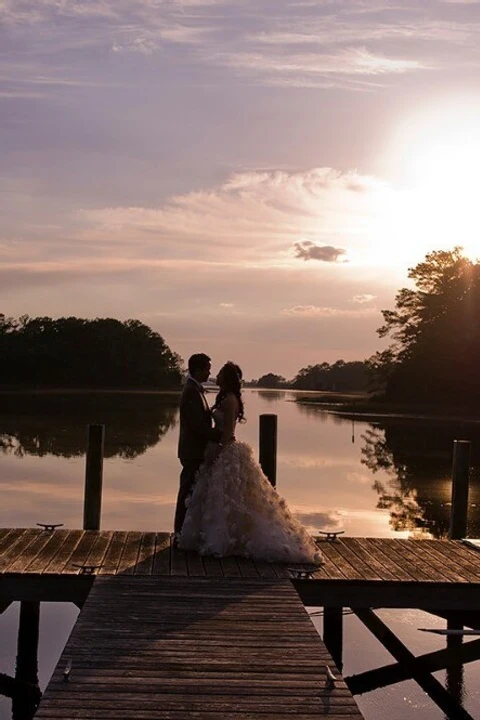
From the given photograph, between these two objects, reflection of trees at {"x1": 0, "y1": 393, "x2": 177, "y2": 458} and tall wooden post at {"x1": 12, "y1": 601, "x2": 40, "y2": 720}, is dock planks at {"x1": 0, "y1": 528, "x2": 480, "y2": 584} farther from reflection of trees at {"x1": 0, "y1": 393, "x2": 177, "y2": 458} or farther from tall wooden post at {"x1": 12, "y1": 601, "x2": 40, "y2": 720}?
reflection of trees at {"x1": 0, "y1": 393, "x2": 177, "y2": 458}

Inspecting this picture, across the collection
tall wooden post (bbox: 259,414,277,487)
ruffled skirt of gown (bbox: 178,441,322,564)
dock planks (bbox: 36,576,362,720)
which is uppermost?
tall wooden post (bbox: 259,414,277,487)

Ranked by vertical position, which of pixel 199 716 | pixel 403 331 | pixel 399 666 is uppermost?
pixel 403 331

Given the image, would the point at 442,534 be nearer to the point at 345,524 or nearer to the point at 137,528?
the point at 345,524

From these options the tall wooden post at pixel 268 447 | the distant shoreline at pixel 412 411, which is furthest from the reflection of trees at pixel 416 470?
the distant shoreline at pixel 412 411

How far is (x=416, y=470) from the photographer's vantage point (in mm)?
33094

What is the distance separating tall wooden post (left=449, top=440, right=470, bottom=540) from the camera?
13523mm

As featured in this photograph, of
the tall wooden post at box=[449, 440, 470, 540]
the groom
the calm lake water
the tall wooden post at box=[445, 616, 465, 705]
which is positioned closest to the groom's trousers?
the groom

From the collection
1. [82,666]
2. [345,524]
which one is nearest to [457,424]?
[345,524]

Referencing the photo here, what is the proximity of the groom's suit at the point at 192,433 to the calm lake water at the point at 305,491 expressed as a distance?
2.71 metres

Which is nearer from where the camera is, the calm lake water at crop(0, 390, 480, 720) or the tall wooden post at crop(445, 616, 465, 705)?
the tall wooden post at crop(445, 616, 465, 705)

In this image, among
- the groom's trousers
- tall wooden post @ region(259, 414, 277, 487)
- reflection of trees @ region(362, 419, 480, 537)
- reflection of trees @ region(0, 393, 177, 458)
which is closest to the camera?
the groom's trousers

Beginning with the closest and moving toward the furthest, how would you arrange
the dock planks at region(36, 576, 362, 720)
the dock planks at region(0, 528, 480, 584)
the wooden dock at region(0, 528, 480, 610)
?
the dock planks at region(36, 576, 362, 720)
the wooden dock at region(0, 528, 480, 610)
the dock planks at region(0, 528, 480, 584)

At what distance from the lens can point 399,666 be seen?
10992 mm

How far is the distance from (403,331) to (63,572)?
266 ft
